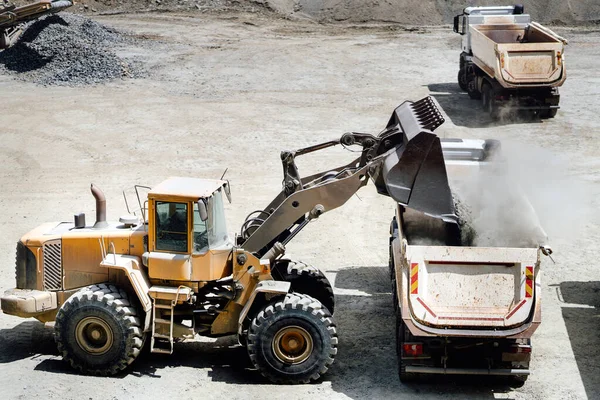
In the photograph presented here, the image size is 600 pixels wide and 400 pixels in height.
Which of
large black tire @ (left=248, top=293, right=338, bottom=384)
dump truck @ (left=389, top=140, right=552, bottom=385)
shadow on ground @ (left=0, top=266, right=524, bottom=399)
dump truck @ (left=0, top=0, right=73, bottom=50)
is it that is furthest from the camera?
dump truck @ (left=0, top=0, right=73, bottom=50)

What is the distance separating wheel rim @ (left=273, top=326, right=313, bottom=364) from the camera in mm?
10922

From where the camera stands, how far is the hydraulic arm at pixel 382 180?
10766 millimetres

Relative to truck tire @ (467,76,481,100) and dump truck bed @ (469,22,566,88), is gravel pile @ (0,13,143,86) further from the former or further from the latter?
dump truck bed @ (469,22,566,88)

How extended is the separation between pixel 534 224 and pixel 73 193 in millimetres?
10908

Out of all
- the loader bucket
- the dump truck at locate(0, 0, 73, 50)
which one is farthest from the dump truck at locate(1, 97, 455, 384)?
the dump truck at locate(0, 0, 73, 50)

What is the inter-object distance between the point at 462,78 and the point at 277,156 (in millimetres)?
9109

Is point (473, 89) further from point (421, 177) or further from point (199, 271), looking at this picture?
point (199, 271)

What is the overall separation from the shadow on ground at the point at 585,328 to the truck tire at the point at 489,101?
11.1m

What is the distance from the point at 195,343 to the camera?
1238 centimetres

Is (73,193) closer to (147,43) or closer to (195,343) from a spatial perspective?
(195,343)

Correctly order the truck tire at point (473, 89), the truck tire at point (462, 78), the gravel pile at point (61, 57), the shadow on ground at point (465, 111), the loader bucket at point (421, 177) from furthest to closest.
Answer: the gravel pile at point (61, 57), the truck tire at point (462, 78), the truck tire at point (473, 89), the shadow on ground at point (465, 111), the loader bucket at point (421, 177)

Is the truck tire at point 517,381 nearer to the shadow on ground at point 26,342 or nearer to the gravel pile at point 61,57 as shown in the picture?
the shadow on ground at point 26,342

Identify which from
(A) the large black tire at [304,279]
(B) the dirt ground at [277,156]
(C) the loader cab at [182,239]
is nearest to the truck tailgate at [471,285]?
(B) the dirt ground at [277,156]

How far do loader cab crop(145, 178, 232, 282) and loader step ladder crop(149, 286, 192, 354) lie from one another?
147 mm
